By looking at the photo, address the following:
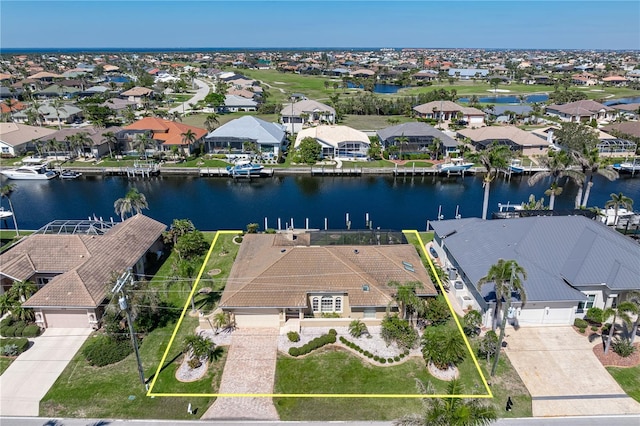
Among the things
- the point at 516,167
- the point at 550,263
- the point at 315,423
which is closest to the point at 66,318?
the point at 315,423

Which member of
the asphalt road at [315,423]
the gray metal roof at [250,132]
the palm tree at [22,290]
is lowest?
the asphalt road at [315,423]

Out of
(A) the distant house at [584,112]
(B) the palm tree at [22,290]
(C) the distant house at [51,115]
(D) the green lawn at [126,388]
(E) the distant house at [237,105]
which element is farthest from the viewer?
(E) the distant house at [237,105]

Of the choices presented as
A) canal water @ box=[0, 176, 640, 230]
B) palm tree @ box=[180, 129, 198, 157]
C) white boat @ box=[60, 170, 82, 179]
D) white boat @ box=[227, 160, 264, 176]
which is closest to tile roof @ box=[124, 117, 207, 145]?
A: palm tree @ box=[180, 129, 198, 157]

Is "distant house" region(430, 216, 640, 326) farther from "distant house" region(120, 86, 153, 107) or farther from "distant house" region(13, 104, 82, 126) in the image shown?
"distant house" region(120, 86, 153, 107)

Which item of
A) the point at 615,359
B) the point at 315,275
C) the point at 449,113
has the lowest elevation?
the point at 615,359

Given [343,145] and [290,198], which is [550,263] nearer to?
[290,198]

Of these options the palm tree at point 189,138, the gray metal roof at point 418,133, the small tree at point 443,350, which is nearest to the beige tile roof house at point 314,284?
the small tree at point 443,350

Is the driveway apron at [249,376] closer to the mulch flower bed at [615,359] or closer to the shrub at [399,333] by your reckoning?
the shrub at [399,333]
